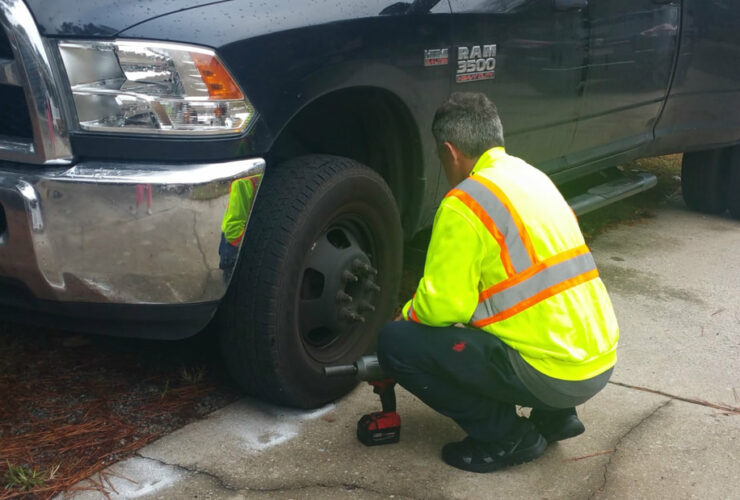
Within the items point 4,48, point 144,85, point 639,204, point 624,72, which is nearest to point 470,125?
point 144,85

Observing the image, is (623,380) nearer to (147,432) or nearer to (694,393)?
(694,393)

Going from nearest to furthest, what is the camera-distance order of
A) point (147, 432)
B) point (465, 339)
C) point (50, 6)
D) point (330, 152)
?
point (50, 6) → point (465, 339) → point (147, 432) → point (330, 152)

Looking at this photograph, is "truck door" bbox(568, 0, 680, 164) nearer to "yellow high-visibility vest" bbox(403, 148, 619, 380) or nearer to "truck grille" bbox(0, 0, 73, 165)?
"yellow high-visibility vest" bbox(403, 148, 619, 380)

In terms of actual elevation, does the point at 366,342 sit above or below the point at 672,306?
above

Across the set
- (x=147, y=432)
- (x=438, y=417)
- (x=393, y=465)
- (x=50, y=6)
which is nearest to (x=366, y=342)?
(x=438, y=417)

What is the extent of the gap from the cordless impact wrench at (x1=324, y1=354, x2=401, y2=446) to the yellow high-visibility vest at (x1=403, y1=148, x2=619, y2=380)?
1.03 feet

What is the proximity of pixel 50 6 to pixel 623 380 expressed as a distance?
2379 mm

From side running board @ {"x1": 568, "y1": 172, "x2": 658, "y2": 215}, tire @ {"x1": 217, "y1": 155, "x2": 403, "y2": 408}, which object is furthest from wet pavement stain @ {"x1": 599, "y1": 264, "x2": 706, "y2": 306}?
tire @ {"x1": 217, "y1": 155, "x2": 403, "y2": 408}

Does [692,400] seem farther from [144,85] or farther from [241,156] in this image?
[144,85]

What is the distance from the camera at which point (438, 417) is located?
3174mm

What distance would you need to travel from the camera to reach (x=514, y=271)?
2.61 meters

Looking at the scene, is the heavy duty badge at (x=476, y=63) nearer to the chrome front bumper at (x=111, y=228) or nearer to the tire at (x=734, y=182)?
the chrome front bumper at (x=111, y=228)

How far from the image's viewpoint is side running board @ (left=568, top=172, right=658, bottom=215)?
15.2 ft

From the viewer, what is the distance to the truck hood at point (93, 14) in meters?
2.47
